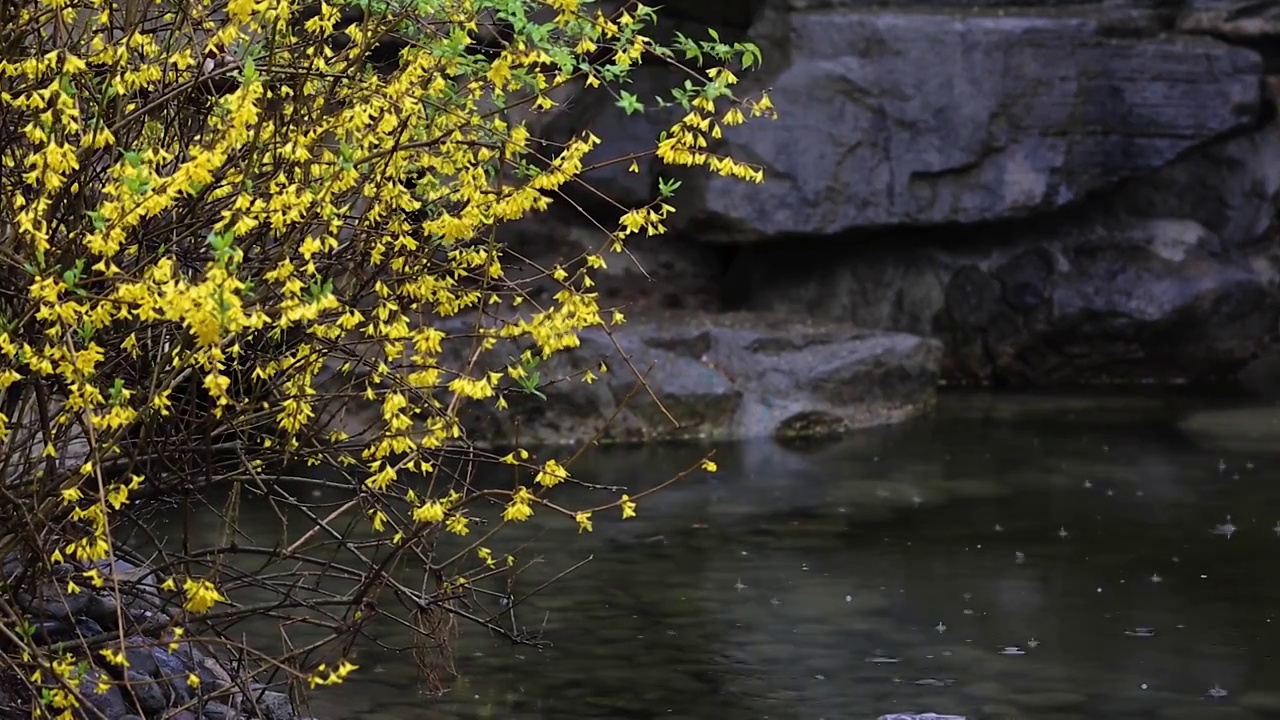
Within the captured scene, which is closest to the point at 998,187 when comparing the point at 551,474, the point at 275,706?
the point at 275,706

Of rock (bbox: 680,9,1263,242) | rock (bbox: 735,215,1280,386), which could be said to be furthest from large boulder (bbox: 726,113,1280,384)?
rock (bbox: 680,9,1263,242)

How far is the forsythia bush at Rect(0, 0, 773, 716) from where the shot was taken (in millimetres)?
3938

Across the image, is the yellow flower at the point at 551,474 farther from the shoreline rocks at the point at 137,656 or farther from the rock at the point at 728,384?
the rock at the point at 728,384

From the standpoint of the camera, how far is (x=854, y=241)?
15.3 meters

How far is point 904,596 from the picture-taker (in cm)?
780

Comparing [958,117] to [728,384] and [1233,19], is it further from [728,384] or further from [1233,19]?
[728,384]

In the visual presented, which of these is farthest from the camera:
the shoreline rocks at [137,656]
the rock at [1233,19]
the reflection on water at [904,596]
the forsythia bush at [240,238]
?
the rock at [1233,19]

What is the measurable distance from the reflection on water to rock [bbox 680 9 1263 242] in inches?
134

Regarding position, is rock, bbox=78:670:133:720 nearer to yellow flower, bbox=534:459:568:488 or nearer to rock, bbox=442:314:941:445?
yellow flower, bbox=534:459:568:488

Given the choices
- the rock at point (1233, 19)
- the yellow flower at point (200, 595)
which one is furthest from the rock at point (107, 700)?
the rock at point (1233, 19)

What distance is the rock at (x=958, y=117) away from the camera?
1453 cm

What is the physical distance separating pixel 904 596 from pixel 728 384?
5.20 metres

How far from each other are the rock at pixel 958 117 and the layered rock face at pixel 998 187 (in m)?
0.02

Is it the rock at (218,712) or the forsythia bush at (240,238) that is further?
the rock at (218,712)
